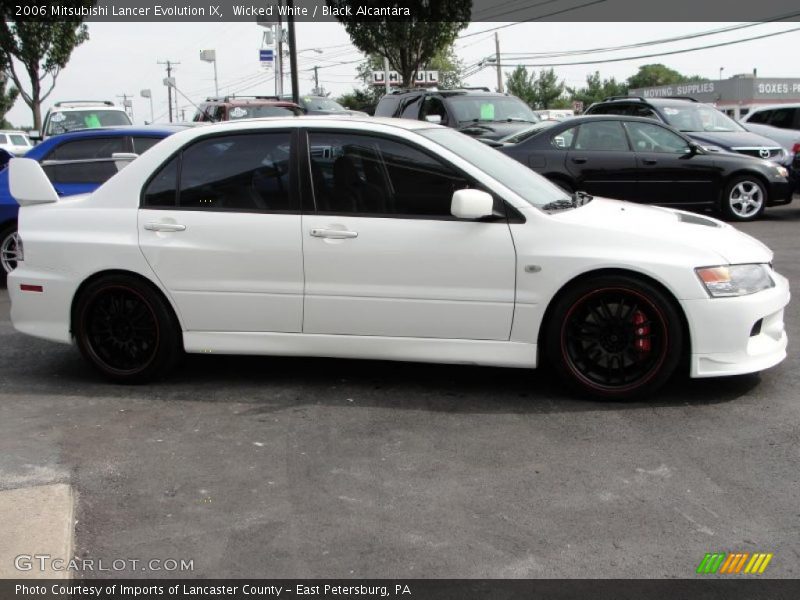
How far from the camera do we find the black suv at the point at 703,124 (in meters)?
14.0

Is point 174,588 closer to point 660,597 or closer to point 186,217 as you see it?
point 660,597

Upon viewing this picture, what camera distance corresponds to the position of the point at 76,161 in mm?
8953

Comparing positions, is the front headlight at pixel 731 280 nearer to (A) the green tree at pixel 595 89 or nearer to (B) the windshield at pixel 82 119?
(B) the windshield at pixel 82 119

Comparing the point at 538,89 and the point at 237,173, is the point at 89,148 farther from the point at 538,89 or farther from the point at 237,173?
the point at 538,89

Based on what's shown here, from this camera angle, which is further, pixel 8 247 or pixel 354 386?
pixel 8 247

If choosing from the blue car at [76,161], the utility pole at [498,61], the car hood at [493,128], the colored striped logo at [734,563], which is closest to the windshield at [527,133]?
the car hood at [493,128]

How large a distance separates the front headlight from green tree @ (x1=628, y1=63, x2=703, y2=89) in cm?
12657

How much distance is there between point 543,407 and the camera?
500cm

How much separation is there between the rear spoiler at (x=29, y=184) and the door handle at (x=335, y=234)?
1.83m

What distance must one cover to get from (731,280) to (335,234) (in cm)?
219

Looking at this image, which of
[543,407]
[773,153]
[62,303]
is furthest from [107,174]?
[773,153]

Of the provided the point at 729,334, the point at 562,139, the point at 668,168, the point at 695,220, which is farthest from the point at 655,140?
the point at 729,334

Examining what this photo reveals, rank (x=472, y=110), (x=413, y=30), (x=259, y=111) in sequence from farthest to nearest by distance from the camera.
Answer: (x=413, y=30)
(x=259, y=111)
(x=472, y=110)

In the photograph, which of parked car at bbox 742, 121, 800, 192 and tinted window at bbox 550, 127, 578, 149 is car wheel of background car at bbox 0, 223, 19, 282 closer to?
tinted window at bbox 550, 127, 578, 149
